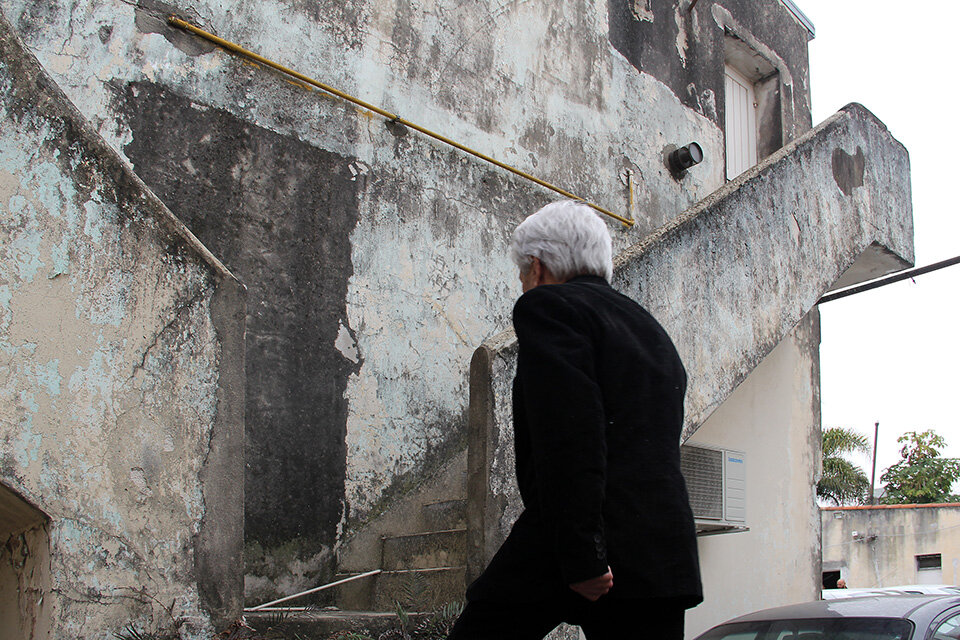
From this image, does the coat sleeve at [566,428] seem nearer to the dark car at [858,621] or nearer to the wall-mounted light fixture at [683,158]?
the dark car at [858,621]

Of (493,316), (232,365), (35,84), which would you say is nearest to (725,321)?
(493,316)

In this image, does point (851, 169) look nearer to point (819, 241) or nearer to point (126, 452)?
point (819, 241)

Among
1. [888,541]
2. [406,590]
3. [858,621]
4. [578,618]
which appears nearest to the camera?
[578,618]

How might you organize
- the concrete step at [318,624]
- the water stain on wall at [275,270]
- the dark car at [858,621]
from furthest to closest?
the water stain on wall at [275,270], the dark car at [858,621], the concrete step at [318,624]

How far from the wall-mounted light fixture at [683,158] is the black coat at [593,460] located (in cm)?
585

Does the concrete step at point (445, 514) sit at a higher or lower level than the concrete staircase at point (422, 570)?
higher

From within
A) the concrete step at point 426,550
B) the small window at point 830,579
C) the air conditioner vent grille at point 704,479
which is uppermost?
the air conditioner vent grille at point 704,479

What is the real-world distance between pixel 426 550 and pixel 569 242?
8.50 ft

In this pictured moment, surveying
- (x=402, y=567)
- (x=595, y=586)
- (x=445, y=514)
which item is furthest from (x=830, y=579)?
(x=595, y=586)

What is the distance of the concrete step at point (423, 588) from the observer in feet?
12.9

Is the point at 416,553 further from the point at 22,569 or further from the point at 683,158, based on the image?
the point at 683,158

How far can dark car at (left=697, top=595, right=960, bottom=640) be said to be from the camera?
3.85 meters

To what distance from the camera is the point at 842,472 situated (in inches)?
1075

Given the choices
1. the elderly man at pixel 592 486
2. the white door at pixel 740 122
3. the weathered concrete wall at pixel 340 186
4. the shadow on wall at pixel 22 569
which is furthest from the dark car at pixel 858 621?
the white door at pixel 740 122
